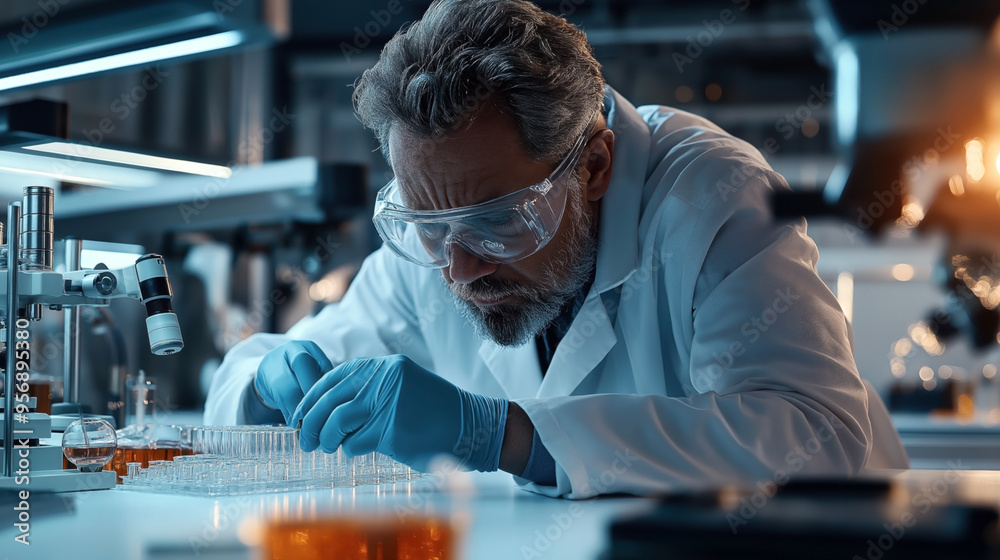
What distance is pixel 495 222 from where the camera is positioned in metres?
1.47

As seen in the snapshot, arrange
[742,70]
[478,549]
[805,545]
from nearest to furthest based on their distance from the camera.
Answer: [805,545] < [478,549] < [742,70]

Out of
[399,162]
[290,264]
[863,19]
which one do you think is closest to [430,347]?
[399,162]

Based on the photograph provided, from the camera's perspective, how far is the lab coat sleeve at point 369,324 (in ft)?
6.66

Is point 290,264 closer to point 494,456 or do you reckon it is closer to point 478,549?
point 494,456

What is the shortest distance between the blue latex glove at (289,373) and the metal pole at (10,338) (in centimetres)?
44

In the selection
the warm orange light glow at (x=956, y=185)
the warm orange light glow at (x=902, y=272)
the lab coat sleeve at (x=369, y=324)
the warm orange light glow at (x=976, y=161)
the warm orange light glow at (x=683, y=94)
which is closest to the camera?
the lab coat sleeve at (x=369, y=324)

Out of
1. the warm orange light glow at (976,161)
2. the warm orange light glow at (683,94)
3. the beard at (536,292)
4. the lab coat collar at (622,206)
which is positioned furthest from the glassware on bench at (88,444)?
the warm orange light glow at (683,94)

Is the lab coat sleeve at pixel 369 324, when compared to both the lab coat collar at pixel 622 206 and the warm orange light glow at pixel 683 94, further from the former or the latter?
the warm orange light glow at pixel 683 94

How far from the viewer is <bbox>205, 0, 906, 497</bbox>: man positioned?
1.29 metres

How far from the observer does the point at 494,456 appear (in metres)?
1.29

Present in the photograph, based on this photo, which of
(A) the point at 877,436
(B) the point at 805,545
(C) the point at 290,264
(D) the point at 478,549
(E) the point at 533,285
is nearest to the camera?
(B) the point at 805,545

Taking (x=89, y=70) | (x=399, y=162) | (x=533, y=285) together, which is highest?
(x=89, y=70)

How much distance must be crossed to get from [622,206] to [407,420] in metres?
0.69

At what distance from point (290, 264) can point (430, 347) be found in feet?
6.31
